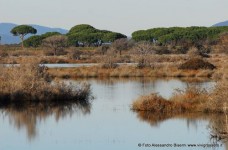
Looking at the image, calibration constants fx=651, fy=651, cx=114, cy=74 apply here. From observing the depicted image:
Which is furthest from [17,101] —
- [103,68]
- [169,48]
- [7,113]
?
[169,48]

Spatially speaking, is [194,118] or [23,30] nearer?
[194,118]

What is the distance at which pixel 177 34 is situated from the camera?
11838 cm

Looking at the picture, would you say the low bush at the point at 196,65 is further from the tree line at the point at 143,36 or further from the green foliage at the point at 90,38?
the green foliage at the point at 90,38

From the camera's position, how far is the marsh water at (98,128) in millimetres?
18625

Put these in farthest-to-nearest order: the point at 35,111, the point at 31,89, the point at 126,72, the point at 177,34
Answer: the point at 177,34 → the point at 126,72 → the point at 31,89 → the point at 35,111

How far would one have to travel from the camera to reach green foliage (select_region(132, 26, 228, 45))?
116 metres

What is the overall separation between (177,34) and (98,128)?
9780 cm

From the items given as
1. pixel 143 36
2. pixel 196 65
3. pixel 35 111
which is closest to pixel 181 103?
pixel 35 111

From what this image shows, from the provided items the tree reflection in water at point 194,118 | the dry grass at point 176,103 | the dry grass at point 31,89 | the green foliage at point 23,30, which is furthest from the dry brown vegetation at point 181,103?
the green foliage at point 23,30

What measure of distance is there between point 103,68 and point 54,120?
31.3m

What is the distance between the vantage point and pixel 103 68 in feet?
182

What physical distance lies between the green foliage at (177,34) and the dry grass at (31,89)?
8010 cm

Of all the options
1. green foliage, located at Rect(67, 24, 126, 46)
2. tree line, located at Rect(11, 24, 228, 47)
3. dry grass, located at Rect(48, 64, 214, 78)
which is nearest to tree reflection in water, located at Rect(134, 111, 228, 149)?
dry grass, located at Rect(48, 64, 214, 78)

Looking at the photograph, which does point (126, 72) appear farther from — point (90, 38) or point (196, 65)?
point (90, 38)
